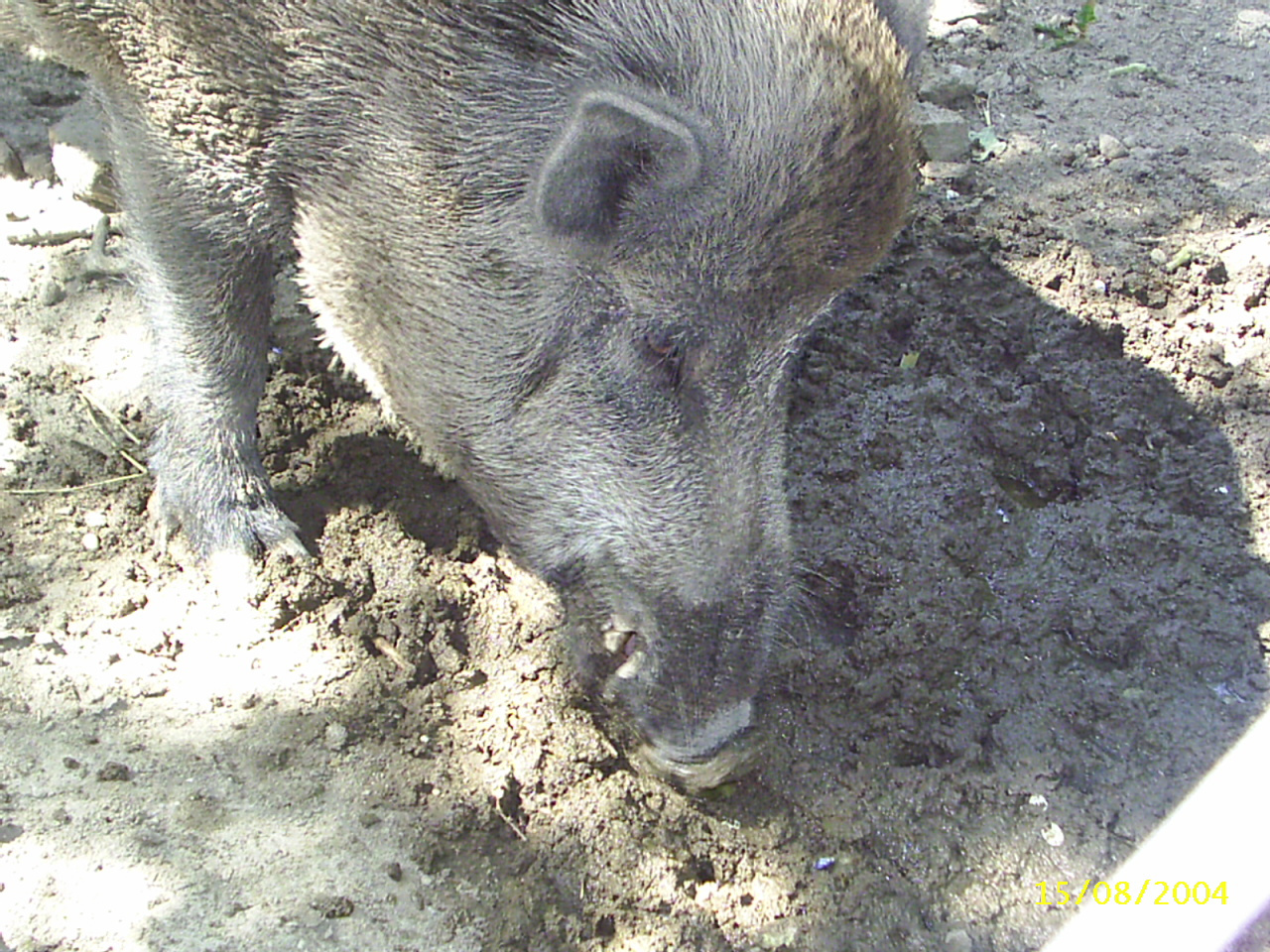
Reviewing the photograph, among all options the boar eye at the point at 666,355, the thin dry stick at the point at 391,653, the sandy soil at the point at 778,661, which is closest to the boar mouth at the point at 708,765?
the sandy soil at the point at 778,661

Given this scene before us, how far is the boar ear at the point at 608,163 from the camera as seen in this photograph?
7.17 feet

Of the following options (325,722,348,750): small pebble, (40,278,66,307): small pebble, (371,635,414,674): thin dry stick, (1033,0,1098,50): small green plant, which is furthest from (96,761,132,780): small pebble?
(1033,0,1098,50): small green plant

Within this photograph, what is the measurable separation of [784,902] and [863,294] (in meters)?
2.44

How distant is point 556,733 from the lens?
9.25ft

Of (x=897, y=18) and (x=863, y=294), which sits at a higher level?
(x=897, y=18)

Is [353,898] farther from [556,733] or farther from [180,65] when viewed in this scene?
[180,65]

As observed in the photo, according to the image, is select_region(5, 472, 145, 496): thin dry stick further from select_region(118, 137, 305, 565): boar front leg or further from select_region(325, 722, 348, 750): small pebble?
select_region(325, 722, 348, 750): small pebble

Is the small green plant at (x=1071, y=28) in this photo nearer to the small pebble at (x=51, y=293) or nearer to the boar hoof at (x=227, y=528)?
the boar hoof at (x=227, y=528)

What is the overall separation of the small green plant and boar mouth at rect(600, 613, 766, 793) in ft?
15.1

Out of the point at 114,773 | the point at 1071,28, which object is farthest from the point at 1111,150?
the point at 114,773

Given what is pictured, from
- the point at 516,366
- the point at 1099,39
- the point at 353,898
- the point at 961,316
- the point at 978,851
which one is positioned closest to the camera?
the point at 353,898

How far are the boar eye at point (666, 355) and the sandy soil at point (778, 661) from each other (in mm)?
989

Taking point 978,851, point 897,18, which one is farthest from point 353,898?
point 897,18

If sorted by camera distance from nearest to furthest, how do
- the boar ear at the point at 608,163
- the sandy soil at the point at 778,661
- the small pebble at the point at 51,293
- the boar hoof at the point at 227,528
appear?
the boar ear at the point at 608,163
the sandy soil at the point at 778,661
the boar hoof at the point at 227,528
the small pebble at the point at 51,293
